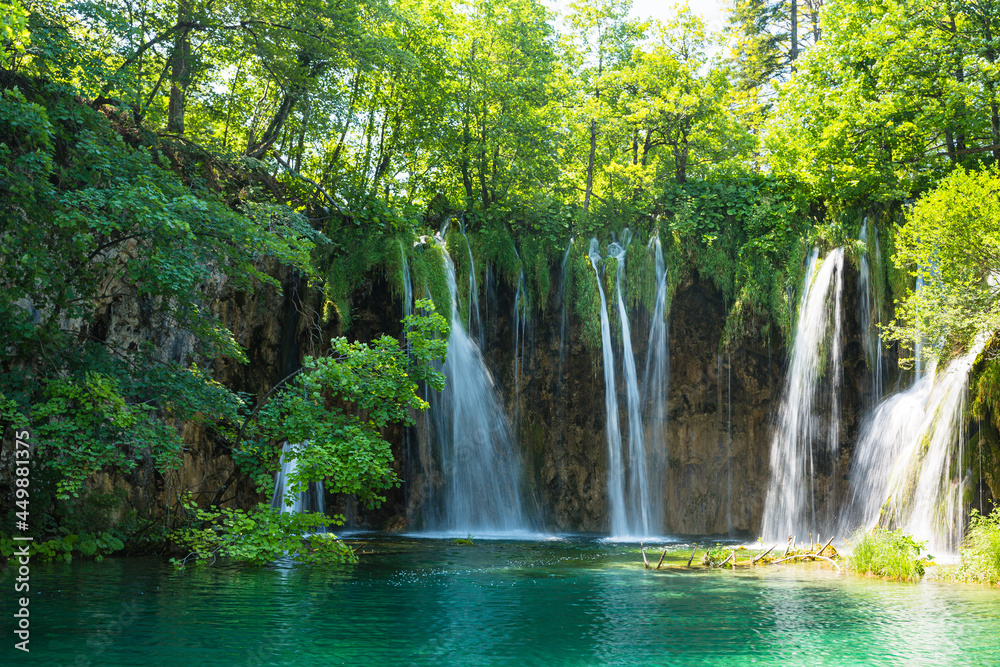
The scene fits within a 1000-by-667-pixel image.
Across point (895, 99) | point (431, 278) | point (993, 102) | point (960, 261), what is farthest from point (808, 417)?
point (431, 278)

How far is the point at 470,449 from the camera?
765 inches

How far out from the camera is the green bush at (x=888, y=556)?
10898 millimetres

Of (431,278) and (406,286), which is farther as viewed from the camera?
(431,278)

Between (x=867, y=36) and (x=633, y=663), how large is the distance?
17.4 meters

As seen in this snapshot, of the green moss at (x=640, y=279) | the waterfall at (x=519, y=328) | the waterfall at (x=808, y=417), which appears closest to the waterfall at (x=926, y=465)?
the waterfall at (x=808, y=417)

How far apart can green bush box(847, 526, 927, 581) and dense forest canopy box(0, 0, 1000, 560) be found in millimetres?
4041

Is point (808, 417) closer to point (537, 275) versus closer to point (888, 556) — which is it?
point (888, 556)

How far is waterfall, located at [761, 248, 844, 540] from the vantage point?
59.2ft

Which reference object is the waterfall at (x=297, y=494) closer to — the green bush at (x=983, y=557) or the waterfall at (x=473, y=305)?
the waterfall at (x=473, y=305)

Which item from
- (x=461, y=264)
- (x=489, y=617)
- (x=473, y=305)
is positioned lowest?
(x=489, y=617)

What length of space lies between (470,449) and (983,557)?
11.5 metres

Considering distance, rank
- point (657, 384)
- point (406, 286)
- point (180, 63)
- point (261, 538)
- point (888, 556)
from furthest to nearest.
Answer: point (657, 384) < point (406, 286) < point (180, 63) < point (888, 556) < point (261, 538)

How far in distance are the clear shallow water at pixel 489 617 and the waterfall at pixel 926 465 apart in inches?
103

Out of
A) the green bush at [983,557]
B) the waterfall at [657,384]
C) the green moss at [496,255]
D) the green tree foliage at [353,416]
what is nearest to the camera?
the green bush at [983,557]
